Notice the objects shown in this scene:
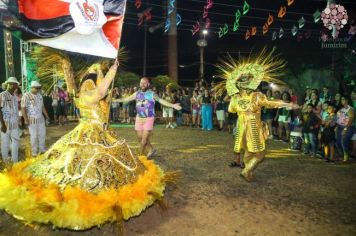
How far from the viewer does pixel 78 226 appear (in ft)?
13.3

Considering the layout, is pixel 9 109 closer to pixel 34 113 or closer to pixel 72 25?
pixel 34 113

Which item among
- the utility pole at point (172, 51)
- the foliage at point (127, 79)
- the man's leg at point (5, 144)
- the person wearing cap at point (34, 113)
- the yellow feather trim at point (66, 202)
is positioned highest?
the utility pole at point (172, 51)

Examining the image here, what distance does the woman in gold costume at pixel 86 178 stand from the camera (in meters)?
4.10

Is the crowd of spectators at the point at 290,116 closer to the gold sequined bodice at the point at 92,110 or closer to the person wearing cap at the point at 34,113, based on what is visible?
the person wearing cap at the point at 34,113

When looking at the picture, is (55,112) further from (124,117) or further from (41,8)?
(41,8)

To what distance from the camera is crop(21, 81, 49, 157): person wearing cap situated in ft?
27.1

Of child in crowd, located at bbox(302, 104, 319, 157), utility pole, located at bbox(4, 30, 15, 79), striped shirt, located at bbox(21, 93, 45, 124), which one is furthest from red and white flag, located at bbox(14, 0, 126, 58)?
utility pole, located at bbox(4, 30, 15, 79)

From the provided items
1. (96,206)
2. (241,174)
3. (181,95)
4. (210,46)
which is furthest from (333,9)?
(210,46)

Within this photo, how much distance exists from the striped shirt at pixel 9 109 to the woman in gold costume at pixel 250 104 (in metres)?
4.39

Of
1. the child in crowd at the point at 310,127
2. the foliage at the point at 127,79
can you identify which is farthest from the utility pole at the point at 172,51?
the child in crowd at the point at 310,127

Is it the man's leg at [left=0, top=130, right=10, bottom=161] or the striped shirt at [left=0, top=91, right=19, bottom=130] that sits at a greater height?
the striped shirt at [left=0, top=91, right=19, bottom=130]

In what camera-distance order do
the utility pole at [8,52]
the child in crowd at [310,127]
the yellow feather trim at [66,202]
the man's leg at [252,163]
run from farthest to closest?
the utility pole at [8,52], the child in crowd at [310,127], the man's leg at [252,163], the yellow feather trim at [66,202]

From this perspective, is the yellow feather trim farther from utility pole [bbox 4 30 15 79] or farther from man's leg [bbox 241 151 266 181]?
utility pole [bbox 4 30 15 79]

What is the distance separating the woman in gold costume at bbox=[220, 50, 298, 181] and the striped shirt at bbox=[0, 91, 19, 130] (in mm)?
4395
